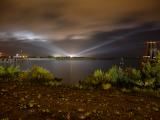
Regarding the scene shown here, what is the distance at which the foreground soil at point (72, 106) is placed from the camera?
350 inches

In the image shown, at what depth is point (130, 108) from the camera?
10117 mm

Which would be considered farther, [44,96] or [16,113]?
[44,96]

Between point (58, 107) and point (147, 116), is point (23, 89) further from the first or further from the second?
point (147, 116)

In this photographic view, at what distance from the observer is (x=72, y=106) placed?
33.6 feet

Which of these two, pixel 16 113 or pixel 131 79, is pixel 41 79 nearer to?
pixel 131 79

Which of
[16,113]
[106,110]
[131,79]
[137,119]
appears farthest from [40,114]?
[131,79]

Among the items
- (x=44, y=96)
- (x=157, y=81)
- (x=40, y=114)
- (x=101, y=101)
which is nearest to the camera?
(x=40, y=114)

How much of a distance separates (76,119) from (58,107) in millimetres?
1679

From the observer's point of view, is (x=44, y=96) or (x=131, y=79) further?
(x=131, y=79)

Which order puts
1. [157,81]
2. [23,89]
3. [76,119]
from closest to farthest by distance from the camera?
[76,119]
[23,89]
[157,81]

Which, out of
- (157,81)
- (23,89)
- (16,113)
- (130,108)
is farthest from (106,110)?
(157,81)

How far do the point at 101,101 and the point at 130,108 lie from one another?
1553 mm

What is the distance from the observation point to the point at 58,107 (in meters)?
10.0

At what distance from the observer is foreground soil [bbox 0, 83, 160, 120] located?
29.2 ft
